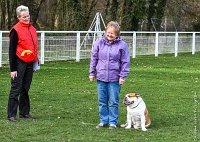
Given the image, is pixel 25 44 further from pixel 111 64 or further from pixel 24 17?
pixel 111 64

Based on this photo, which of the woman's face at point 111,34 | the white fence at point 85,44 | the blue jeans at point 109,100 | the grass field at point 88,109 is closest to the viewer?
the grass field at point 88,109

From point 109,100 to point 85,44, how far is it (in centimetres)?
1582

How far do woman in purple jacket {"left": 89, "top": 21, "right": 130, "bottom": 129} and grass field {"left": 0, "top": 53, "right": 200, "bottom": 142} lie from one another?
0.56 meters

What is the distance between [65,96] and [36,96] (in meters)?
0.65

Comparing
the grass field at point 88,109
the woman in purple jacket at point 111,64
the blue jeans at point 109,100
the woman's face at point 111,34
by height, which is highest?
the woman's face at point 111,34

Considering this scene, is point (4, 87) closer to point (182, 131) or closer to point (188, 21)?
point (182, 131)

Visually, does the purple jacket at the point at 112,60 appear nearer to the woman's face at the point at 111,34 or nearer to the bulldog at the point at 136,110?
the woman's face at the point at 111,34

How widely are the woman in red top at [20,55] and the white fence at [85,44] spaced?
35.6 feet

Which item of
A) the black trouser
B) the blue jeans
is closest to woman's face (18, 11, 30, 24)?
the black trouser

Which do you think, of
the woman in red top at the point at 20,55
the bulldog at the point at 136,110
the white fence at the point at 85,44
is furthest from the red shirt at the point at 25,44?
the white fence at the point at 85,44

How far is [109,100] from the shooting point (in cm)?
861

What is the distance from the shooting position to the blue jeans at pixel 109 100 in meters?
8.48

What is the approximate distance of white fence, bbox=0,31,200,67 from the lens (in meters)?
21.8

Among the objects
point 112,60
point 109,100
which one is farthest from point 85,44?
point 112,60
